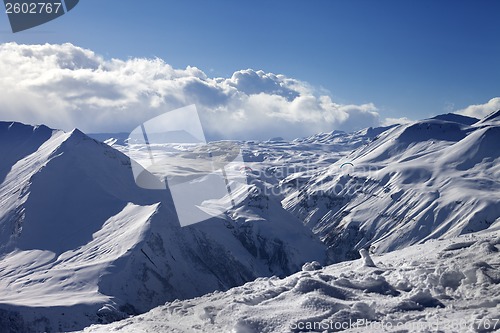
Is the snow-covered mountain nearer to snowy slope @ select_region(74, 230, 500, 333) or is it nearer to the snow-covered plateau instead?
the snow-covered plateau

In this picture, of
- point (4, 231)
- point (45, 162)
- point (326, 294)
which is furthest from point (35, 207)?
point (326, 294)

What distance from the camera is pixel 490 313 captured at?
27.8 m

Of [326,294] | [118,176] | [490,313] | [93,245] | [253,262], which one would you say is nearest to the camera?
[490,313]

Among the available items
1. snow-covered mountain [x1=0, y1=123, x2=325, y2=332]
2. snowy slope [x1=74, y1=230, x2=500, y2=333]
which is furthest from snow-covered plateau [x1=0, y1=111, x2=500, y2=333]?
snow-covered mountain [x1=0, y1=123, x2=325, y2=332]

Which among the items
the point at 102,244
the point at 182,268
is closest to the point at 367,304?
the point at 182,268

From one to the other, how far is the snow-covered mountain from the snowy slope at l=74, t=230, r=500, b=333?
165 ft

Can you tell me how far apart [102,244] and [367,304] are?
95755mm

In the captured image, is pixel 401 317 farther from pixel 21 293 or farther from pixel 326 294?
pixel 21 293

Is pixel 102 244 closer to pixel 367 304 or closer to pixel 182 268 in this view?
pixel 182 268

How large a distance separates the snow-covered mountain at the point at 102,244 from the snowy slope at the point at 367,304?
1977 inches

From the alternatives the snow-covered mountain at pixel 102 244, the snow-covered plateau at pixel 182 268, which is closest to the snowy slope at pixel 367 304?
the snow-covered plateau at pixel 182 268

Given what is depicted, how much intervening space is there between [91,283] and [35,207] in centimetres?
5456

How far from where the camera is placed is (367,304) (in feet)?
106

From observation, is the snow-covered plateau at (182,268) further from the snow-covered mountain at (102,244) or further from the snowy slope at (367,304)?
the snow-covered mountain at (102,244)
